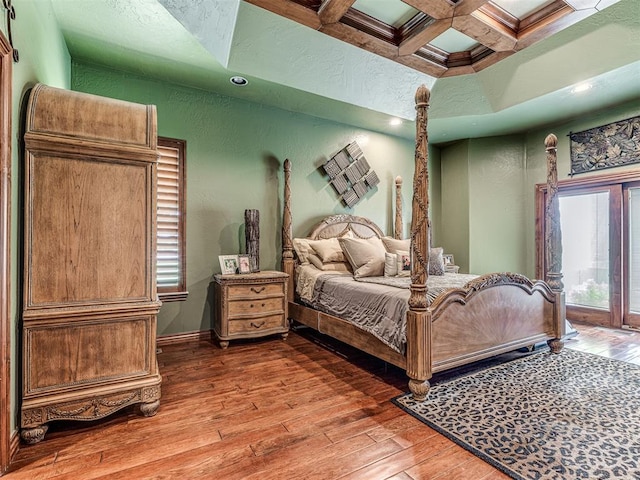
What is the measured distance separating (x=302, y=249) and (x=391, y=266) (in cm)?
117

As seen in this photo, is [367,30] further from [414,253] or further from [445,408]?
[445,408]

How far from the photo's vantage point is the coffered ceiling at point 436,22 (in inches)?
109

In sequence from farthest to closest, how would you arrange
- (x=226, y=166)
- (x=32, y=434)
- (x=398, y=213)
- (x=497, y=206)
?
(x=497, y=206) → (x=398, y=213) → (x=226, y=166) → (x=32, y=434)

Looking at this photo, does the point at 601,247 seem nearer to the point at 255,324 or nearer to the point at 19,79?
the point at 255,324

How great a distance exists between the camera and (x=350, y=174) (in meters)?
4.65

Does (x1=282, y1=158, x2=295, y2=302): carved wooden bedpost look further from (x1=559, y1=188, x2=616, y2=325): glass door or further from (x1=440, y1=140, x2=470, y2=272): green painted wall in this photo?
(x1=559, y1=188, x2=616, y2=325): glass door

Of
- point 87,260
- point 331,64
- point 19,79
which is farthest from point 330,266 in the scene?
point 19,79

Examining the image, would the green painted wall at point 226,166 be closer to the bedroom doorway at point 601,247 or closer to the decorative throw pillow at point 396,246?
the decorative throw pillow at point 396,246

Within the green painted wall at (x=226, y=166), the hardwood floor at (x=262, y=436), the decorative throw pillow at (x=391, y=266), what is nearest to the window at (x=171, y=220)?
the green painted wall at (x=226, y=166)

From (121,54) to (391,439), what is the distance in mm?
3749

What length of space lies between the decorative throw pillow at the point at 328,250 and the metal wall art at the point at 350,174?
2.94ft

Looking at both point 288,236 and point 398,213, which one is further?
point 398,213

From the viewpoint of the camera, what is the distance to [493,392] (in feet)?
7.66

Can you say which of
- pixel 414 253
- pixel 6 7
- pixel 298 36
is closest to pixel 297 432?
pixel 414 253
